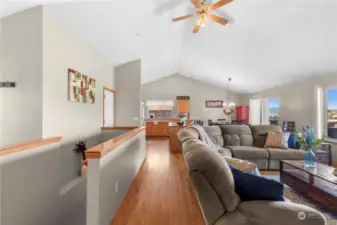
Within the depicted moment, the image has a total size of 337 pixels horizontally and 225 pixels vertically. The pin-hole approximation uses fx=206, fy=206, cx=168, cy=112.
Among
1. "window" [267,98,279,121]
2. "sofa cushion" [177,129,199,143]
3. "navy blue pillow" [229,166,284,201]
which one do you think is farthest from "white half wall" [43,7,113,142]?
"window" [267,98,279,121]

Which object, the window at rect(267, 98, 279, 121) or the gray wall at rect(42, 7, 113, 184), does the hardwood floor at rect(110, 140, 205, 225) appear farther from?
the window at rect(267, 98, 279, 121)

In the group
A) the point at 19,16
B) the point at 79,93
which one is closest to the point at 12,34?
the point at 19,16

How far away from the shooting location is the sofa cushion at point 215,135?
14.6 ft

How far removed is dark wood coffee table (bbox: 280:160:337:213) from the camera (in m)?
2.40

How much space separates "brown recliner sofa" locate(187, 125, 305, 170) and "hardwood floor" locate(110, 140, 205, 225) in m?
1.09

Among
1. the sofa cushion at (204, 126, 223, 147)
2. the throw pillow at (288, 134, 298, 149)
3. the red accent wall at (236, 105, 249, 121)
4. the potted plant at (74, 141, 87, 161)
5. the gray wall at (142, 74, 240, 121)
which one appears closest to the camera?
the potted plant at (74, 141, 87, 161)

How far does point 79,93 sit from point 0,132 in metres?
1.47

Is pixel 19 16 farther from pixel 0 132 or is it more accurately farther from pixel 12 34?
pixel 0 132

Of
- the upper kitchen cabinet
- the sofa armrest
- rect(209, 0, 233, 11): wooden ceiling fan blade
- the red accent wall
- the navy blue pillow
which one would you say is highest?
rect(209, 0, 233, 11): wooden ceiling fan blade

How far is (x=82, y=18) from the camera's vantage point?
3.59 metres

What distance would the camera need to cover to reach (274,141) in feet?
14.1

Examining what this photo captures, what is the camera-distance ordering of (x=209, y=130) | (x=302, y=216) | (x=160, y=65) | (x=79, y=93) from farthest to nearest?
(x=160, y=65) < (x=209, y=130) < (x=79, y=93) < (x=302, y=216)

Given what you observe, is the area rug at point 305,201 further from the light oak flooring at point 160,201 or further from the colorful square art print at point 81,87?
the colorful square art print at point 81,87

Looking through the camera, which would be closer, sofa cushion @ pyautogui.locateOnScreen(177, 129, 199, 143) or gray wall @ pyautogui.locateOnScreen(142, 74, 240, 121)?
sofa cushion @ pyautogui.locateOnScreen(177, 129, 199, 143)
